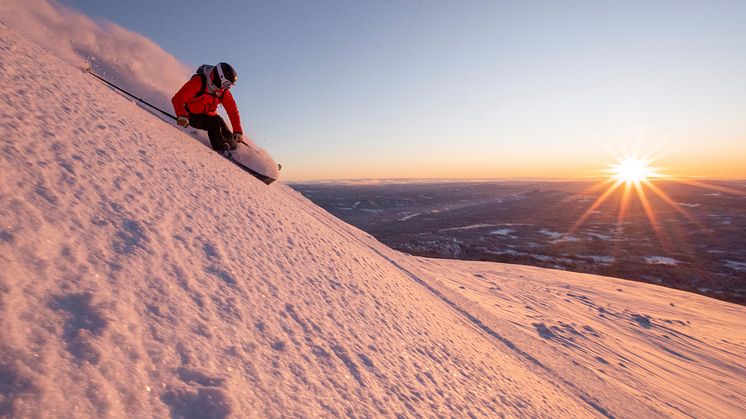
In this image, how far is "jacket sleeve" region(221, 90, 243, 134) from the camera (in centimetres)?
532

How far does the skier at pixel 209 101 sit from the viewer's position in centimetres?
474

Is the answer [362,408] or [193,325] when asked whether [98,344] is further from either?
[362,408]

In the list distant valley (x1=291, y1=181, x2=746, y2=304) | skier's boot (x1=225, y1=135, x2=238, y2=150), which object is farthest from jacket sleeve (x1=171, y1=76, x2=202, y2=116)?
distant valley (x1=291, y1=181, x2=746, y2=304)

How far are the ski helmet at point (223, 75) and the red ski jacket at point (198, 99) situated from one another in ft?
0.61

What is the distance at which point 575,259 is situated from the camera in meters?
16.8

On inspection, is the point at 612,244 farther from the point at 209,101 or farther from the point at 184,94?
the point at 184,94

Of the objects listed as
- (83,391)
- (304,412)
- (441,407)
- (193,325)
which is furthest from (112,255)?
(441,407)

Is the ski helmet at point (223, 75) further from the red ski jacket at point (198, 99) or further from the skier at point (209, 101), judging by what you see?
the red ski jacket at point (198, 99)

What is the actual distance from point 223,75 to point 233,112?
704mm

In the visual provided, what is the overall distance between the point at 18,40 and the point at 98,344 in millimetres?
3607

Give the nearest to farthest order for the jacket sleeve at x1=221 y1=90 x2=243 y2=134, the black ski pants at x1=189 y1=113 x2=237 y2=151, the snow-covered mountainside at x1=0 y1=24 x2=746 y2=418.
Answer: the snow-covered mountainside at x1=0 y1=24 x2=746 y2=418 → the black ski pants at x1=189 y1=113 x2=237 y2=151 → the jacket sleeve at x1=221 y1=90 x2=243 y2=134

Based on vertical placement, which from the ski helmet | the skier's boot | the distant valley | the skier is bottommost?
the distant valley

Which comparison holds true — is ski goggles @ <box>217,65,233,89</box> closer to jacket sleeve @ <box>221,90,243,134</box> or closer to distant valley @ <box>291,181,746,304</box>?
jacket sleeve @ <box>221,90,243,134</box>

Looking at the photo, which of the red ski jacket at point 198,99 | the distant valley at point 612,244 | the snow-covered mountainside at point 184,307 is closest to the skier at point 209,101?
the red ski jacket at point 198,99
